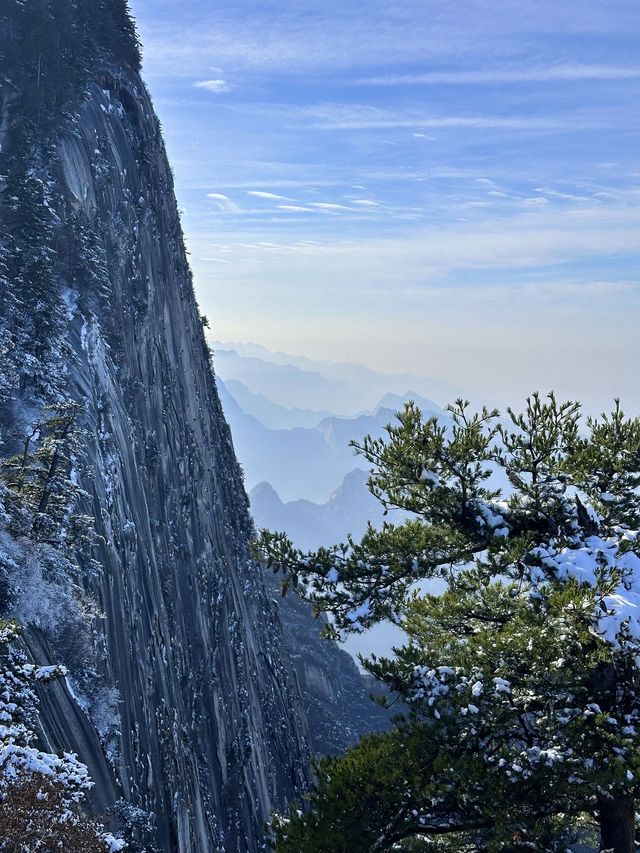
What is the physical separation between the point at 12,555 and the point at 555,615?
13.8 m

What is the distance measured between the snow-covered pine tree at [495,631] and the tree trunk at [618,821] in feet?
0.07

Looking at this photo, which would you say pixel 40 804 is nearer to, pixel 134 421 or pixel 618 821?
pixel 618 821

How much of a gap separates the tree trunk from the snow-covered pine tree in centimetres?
2

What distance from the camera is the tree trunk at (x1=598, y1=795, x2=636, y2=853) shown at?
936 centimetres

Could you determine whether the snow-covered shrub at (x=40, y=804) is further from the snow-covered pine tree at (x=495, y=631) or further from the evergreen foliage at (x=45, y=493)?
the evergreen foliage at (x=45, y=493)

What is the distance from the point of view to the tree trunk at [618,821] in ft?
30.7

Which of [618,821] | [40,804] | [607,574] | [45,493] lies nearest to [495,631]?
[607,574]

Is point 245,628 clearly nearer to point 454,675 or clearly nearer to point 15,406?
point 15,406

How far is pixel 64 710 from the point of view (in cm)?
1700

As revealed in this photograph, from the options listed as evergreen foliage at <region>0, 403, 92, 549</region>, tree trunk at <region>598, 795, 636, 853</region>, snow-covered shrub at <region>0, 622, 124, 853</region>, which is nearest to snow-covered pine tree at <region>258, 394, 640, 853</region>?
tree trunk at <region>598, 795, 636, 853</region>

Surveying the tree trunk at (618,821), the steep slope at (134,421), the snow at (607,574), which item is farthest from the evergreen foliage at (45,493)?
the tree trunk at (618,821)

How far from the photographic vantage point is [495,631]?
10.0 meters

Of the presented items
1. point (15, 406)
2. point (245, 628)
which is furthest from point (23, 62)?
point (245, 628)

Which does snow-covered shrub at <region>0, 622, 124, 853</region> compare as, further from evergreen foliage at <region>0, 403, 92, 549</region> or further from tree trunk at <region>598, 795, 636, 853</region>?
evergreen foliage at <region>0, 403, 92, 549</region>
